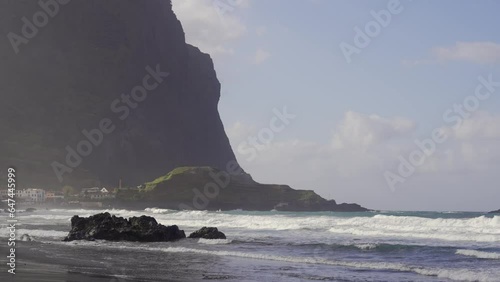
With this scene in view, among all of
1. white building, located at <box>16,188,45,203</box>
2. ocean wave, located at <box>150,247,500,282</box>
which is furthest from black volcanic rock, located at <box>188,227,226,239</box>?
white building, located at <box>16,188,45,203</box>

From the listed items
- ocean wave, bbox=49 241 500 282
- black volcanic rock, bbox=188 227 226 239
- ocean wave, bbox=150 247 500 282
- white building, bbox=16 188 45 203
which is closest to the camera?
ocean wave, bbox=150 247 500 282

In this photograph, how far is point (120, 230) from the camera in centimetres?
3709

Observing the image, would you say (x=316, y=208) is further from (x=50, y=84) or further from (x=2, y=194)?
(x=50, y=84)

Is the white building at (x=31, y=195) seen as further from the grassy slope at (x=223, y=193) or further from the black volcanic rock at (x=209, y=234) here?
the black volcanic rock at (x=209, y=234)

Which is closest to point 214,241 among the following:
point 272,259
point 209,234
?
point 209,234

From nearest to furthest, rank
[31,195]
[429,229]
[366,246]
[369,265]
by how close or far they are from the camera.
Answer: [369,265] < [366,246] < [429,229] < [31,195]

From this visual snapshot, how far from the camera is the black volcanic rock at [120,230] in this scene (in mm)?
36594

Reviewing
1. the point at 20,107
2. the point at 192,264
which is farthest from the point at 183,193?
the point at 192,264

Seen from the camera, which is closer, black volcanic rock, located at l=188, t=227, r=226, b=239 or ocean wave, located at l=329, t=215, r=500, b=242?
black volcanic rock, located at l=188, t=227, r=226, b=239

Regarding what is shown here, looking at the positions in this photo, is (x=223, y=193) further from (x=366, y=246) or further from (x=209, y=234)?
(x=366, y=246)

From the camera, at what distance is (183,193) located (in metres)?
144

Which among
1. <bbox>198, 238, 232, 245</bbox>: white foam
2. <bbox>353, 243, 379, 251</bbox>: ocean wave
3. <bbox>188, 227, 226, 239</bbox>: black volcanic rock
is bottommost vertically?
<bbox>353, 243, 379, 251</bbox>: ocean wave

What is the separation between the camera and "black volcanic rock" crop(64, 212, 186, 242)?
36594mm

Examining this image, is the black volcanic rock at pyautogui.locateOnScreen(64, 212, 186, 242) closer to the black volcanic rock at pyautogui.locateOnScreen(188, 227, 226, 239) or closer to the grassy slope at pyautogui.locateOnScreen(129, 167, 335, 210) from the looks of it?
the black volcanic rock at pyautogui.locateOnScreen(188, 227, 226, 239)
